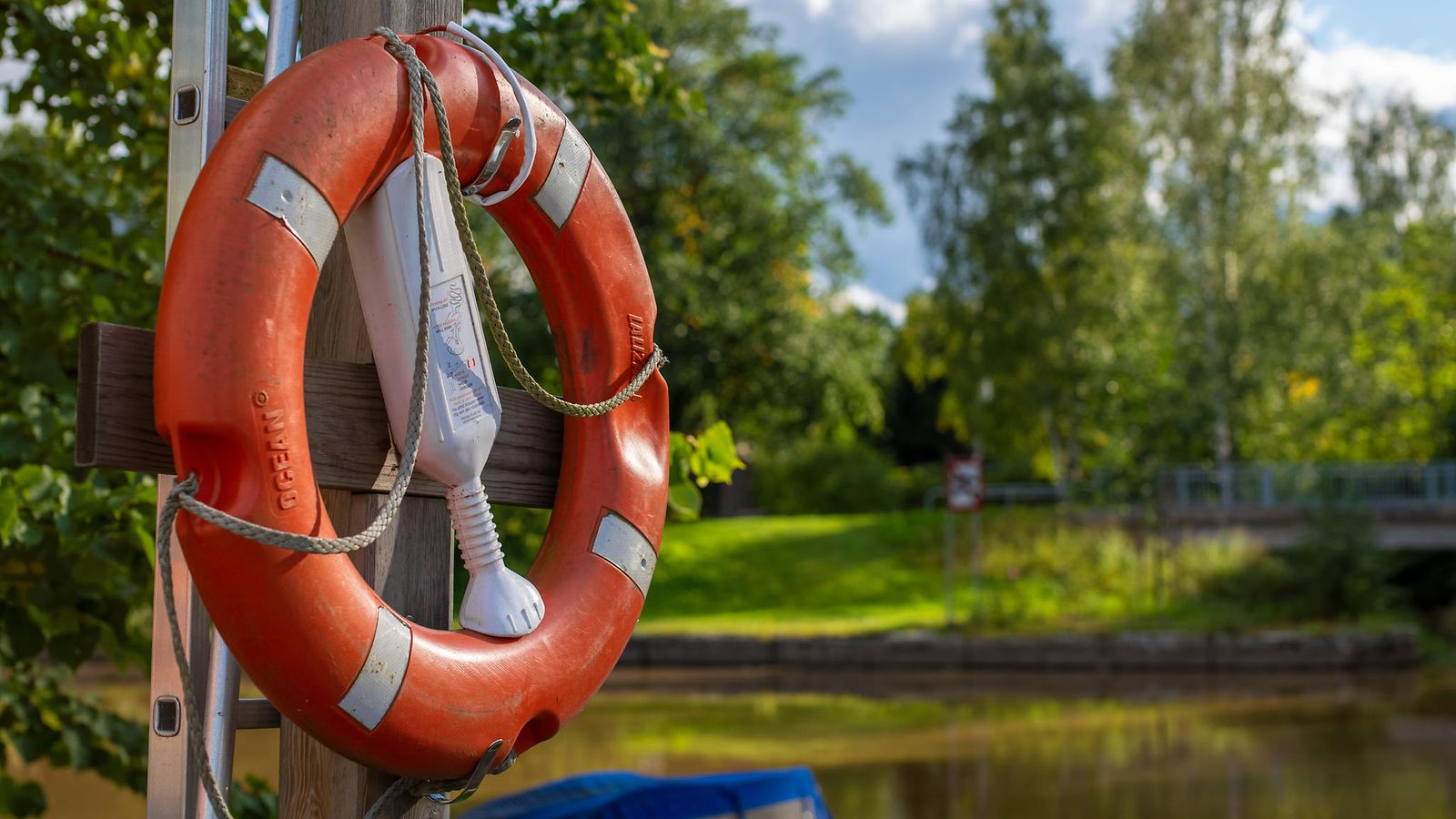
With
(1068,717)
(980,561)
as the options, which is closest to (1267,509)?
(980,561)

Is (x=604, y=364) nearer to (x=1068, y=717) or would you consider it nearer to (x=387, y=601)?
(x=387, y=601)

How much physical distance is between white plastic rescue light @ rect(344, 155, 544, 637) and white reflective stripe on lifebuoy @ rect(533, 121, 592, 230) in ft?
0.80

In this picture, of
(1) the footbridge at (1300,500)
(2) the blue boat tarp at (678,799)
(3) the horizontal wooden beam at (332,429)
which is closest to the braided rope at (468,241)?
(3) the horizontal wooden beam at (332,429)

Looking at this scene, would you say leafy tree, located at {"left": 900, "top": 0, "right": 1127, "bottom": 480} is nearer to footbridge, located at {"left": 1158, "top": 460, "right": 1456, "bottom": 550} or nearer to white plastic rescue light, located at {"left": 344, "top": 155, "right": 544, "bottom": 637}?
footbridge, located at {"left": 1158, "top": 460, "right": 1456, "bottom": 550}

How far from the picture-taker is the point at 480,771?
63.2 inches

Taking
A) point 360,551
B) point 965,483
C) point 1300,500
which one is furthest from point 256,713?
point 1300,500

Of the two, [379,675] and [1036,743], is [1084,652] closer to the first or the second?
[1036,743]

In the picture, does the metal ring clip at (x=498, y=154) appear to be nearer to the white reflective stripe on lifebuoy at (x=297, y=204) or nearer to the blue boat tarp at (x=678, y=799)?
the white reflective stripe on lifebuoy at (x=297, y=204)

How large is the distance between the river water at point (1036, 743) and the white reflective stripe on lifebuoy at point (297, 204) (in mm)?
6025

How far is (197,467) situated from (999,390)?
21292mm

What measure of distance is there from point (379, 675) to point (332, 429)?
286mm

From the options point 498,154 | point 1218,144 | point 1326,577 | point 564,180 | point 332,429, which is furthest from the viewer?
point 1218,144

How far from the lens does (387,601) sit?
5.41 feet

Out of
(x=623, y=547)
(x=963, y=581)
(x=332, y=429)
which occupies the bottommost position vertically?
(x=963, y=581)
